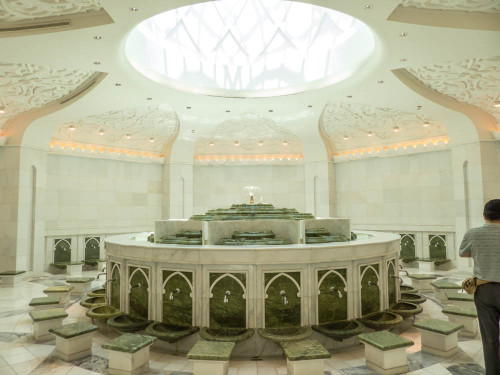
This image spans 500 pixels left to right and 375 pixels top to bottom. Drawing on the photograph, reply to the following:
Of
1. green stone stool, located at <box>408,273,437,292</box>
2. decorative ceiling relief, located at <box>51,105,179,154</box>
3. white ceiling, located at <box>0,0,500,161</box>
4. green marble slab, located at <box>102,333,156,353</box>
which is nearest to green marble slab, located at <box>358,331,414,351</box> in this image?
green marble slab, located at <box>102,333,156,353</box>

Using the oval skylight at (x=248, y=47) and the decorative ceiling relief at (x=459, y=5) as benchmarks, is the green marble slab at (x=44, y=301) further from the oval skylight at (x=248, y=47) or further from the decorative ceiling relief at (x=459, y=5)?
the decorative ceiling relief at (x=459, y=5)

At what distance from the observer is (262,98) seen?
1098 centimetres

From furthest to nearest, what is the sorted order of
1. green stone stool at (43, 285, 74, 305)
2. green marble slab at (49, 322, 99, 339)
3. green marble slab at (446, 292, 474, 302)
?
green stone stool at (43, 285, 74, 305), green marble slab at (446, 292, 474, 302), green marble slab at (49, 322, 99, 339)

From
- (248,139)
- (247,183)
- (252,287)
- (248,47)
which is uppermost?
(248,47)

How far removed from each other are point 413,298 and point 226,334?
4.16 m

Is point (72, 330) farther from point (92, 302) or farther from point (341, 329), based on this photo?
point (341, 329)

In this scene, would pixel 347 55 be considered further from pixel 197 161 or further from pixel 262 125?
pixel 197 161

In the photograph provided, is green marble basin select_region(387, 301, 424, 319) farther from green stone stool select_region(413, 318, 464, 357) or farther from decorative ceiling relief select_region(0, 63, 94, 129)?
decorative ceiling relief select_region(0, 63, 94, 129)

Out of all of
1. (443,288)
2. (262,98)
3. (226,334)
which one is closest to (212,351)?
(226,334)

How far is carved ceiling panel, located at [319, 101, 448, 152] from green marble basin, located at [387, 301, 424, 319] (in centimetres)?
717

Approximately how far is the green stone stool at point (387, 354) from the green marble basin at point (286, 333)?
33.0 inches

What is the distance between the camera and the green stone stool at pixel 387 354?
444 cm

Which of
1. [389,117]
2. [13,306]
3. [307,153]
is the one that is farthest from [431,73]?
[13,306]

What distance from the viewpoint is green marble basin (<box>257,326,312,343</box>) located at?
4.84 metres
